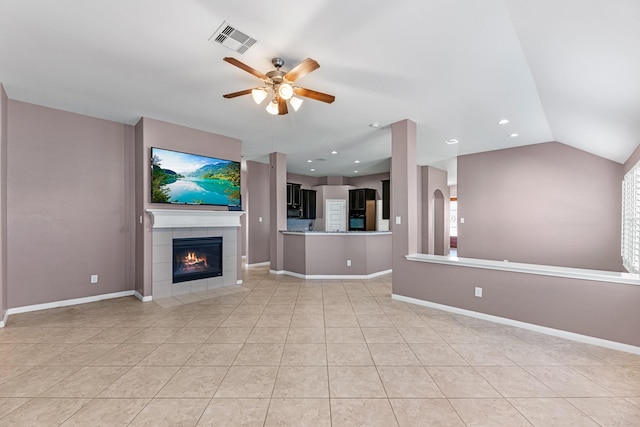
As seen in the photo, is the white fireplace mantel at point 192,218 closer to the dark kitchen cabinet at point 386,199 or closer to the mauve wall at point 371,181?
the dark kitchen cabinet at point 386,199

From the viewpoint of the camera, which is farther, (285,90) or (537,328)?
(537,328)

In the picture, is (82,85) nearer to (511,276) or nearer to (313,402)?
(313,402)

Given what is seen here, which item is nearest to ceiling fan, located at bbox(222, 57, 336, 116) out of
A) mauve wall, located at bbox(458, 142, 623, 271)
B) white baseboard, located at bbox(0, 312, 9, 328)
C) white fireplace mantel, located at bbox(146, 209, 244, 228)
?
white fireplace mantel, located at bbox(146, 209, 244, 228)

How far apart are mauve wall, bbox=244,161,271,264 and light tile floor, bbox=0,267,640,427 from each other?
3.92 m

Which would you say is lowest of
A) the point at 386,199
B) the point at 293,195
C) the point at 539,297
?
the point at 539,297

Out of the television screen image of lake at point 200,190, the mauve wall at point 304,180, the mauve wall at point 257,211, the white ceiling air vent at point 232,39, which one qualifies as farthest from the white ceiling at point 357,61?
the mauve wall at point 304,180

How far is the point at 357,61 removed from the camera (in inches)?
105

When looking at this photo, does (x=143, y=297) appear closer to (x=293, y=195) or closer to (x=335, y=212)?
(x=293, y=195)

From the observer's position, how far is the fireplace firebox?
4.54m

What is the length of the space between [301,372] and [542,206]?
19.1 feet

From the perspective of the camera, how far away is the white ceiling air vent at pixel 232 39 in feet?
7.27

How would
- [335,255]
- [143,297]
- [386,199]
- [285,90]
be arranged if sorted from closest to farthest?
[285,90]
[143,297]
[335,255]
[386,199]

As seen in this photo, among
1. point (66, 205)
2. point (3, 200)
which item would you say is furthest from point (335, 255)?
point (3, 200)

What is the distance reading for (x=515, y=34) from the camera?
2217mm
